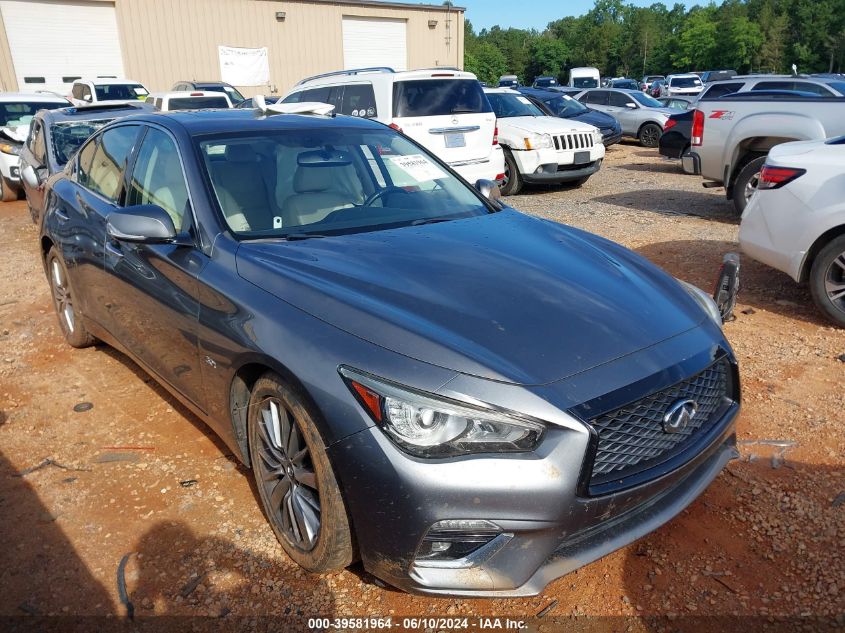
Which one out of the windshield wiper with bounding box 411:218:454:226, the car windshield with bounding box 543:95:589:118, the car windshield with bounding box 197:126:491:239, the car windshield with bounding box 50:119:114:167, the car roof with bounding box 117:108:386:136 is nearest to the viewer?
the car windshield with bounding box 197:126:491:239

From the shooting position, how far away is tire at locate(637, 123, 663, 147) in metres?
18.3

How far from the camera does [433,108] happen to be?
361 inches

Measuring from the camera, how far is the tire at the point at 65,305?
4711 mm

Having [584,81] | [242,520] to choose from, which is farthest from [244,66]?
[242,520]

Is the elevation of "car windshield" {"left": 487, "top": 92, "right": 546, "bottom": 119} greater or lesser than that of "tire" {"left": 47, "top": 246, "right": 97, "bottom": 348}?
→ greater

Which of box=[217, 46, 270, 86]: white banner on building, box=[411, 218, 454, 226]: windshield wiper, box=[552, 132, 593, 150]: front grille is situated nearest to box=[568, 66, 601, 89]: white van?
box=[217, 46, 270, 86]: white banner on building

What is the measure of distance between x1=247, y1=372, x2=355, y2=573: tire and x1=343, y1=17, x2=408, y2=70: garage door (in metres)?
28.6

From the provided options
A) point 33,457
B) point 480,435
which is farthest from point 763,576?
point 33,457

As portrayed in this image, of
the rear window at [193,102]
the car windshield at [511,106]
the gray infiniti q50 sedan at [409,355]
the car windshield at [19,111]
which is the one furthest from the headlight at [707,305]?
the rear window at [193,102]

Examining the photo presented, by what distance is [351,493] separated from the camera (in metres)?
2.19

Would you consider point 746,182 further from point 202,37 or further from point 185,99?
point 202,37

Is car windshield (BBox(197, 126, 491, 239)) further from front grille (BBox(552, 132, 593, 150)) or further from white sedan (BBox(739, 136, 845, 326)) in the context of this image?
front grille (BBox(552, 132, 593, 150))

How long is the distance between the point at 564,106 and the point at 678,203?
24.3 ft

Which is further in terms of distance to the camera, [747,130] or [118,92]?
[118,92]
